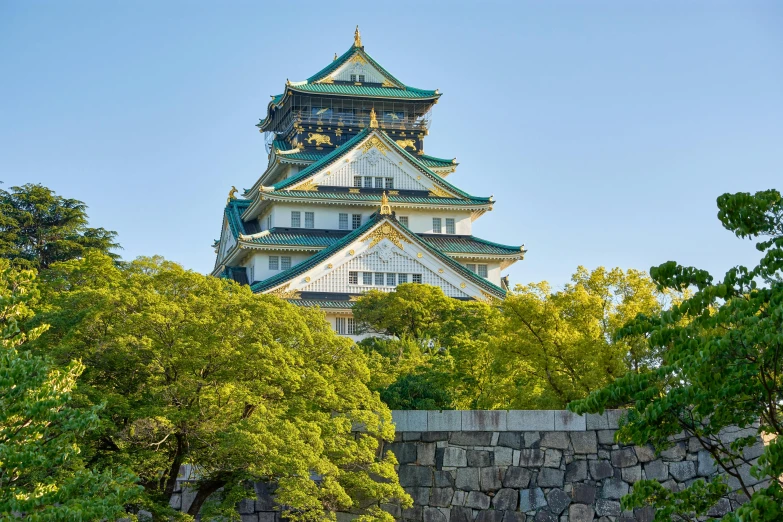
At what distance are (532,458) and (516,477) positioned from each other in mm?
412

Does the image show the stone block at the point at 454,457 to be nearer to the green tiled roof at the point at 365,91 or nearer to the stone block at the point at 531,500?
the stone block at the point at 531,500

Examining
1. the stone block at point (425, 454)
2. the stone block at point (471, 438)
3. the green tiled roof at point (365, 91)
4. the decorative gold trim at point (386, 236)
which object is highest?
the green tiled roof at point (365, 91)

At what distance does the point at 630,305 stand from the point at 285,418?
6638 mm

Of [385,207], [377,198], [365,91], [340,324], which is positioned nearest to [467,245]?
[377,198]

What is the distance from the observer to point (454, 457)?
18.7 m

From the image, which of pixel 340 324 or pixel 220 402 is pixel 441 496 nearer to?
pixel 220 402

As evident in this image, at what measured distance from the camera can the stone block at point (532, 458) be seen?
1797 cm

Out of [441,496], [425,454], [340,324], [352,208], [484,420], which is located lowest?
[441,496]

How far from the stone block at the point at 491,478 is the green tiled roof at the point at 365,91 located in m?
35.2

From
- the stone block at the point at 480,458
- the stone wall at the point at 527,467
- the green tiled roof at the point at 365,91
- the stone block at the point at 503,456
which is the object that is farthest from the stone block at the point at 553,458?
the green tiled roof at the point at 365,91

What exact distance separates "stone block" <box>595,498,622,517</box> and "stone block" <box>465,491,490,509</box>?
1.85m

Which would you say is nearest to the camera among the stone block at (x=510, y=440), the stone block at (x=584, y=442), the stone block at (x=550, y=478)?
the stone block at (x=584, y=442)

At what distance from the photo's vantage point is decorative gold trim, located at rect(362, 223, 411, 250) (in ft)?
143

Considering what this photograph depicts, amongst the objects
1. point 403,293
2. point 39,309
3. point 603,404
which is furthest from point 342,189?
point 603,404
